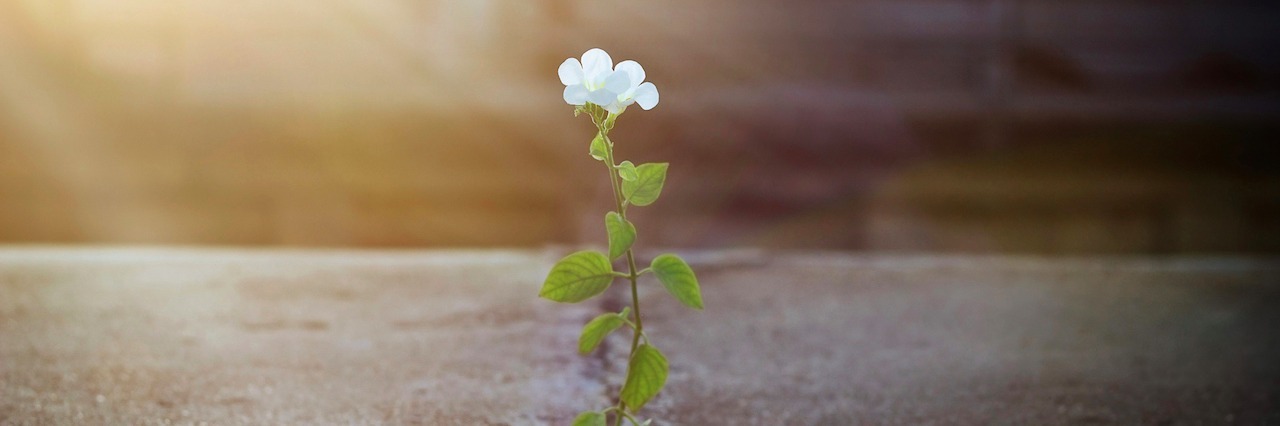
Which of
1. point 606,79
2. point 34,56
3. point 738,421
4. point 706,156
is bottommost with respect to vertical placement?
point 738,421

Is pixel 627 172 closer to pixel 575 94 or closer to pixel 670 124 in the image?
pixel 575 94

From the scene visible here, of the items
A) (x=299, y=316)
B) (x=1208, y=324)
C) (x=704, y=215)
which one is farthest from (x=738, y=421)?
(x=704, y=215)

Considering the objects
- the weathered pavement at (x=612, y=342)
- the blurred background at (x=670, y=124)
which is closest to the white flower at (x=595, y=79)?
the weathered pavement at (x=612, y=342)

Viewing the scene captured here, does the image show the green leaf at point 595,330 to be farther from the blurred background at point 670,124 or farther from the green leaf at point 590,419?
the blurred background at point 670,124

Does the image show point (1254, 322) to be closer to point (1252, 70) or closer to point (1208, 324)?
point (1208, 324)

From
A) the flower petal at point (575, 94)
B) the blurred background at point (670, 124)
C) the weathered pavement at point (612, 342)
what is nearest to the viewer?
the flower petal at point (575, 94)

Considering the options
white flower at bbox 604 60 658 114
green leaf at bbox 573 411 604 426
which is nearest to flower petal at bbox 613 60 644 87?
white flower at bbox 604 60 658 114
